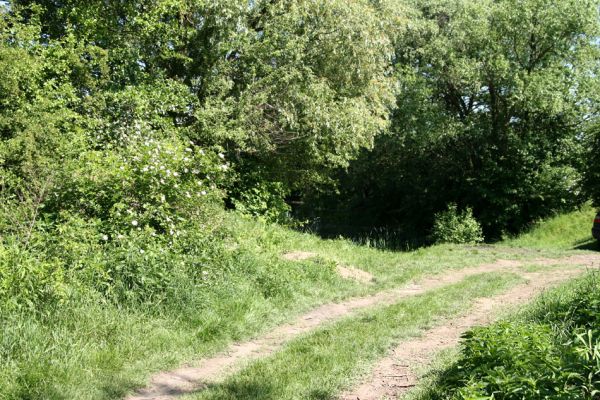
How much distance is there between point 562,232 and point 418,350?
16.4 meters

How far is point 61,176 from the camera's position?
8.50m

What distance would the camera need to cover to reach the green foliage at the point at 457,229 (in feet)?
64.2

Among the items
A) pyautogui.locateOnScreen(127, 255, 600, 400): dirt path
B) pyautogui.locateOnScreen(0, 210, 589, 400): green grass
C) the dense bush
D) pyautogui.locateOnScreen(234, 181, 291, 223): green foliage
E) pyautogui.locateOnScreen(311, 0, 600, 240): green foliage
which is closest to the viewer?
the dense bush

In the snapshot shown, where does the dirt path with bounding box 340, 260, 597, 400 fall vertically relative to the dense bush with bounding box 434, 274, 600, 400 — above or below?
below

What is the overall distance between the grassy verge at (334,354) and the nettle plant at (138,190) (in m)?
3.07

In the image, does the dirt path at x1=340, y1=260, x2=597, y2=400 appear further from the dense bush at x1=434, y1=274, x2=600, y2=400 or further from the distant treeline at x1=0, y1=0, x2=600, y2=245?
the distant treeline at x1=0, y1=0, x2=600, y2=245

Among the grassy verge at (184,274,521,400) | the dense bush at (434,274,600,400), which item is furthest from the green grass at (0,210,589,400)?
the dense bush at (434,274,600,400)

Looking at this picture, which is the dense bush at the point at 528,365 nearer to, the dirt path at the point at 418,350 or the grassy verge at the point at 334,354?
the dirt path at the point at 418,350

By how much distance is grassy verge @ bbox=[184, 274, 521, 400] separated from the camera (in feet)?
16.9

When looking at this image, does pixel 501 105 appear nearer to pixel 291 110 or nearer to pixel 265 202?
pixel 291 110

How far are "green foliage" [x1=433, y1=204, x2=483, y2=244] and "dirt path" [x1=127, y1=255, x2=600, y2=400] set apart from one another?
842cm

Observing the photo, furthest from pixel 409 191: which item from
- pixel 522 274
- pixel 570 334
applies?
pixel 570 334

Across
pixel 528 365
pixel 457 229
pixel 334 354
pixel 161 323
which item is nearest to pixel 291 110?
pixel 457 229

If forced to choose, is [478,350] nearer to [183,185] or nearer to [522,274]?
[183,185]
